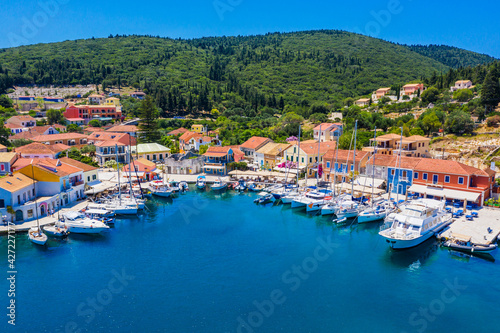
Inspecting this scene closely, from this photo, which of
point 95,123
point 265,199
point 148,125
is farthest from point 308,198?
point 95,123

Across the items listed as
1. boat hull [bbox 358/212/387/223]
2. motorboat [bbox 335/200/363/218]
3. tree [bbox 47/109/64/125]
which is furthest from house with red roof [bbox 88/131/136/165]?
boat hull [bbox 358/212/387/223]

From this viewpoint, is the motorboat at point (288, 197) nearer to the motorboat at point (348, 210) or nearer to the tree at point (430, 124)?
the motorboat at point (348, 210)

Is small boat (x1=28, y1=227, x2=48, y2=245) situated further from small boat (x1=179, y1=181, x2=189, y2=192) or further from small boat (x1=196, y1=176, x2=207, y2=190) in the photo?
small boat (x1=196, y1=176, x2=207, y2=190)

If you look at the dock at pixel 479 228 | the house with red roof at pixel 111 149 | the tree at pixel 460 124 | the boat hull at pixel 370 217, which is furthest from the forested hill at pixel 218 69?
the dock at pixel 479 228

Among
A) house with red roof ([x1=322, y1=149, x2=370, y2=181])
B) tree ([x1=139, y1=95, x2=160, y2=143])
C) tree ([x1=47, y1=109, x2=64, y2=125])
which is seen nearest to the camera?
house with red roof ([x1=322, y1=149, x2=370, y2=181])

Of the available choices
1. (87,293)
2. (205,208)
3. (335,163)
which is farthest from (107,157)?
(87,293)

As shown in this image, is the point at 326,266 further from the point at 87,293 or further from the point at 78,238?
the point at 78,238
